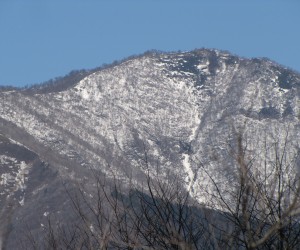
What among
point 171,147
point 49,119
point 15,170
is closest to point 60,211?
point 15,170

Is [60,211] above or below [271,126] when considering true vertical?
→ below

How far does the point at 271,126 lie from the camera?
6594 inches

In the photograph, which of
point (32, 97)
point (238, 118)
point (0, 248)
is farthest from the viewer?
point (32, 97)

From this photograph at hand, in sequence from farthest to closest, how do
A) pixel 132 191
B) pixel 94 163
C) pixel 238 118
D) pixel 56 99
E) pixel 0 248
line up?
pixel 56 99 < pixel 238 118 < pixel 94 163 < pixel 132 191 < pixel 0 248

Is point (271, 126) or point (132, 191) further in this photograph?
point (271, 126)

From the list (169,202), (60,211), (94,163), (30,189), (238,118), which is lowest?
(169,202)

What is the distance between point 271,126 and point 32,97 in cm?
5687

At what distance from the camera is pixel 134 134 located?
629ft

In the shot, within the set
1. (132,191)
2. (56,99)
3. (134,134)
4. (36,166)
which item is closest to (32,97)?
(56,99)

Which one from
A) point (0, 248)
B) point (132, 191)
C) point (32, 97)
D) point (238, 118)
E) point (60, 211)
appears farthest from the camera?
point (32, 97)

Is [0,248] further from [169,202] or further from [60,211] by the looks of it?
[60,211]

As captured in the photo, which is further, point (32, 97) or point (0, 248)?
point (32, 97)

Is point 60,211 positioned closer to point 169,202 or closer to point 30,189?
point 30,189

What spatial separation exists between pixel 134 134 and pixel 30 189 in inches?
2745
